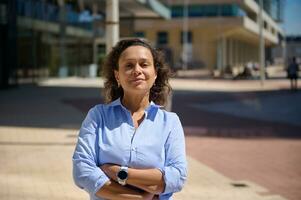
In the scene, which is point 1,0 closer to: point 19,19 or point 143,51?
point 19,19

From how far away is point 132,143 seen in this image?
2619mm

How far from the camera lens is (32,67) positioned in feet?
105

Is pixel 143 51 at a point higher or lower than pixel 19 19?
lower

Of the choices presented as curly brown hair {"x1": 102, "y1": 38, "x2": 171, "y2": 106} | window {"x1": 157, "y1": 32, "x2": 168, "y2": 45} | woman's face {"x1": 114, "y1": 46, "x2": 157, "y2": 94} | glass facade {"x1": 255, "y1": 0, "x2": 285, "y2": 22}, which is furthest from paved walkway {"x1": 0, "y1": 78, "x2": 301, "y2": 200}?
glass facade {"x1": 255, "y1": 0, "x2": 285, "y2": 22}

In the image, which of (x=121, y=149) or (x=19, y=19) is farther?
(x=19, y=19)

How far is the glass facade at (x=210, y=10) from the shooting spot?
6470 cm

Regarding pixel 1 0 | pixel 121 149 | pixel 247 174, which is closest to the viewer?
pixel 121 149

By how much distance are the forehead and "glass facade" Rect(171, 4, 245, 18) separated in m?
62.5

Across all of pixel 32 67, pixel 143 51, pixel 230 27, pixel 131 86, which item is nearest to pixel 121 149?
pixel 131 86

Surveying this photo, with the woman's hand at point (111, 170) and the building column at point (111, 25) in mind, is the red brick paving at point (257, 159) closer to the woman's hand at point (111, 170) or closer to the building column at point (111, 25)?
the building column at point (111, 25)

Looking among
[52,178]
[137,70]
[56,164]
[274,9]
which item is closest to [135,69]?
[137,70]

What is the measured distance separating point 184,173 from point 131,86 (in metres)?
0.50

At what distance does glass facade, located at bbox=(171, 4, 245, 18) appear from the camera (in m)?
64.7

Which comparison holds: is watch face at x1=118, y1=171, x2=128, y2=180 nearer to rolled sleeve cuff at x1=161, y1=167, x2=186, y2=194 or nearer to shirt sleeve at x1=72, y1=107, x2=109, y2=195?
shirt sleeve at x1=72, y1=107, x2=109, y2=195
